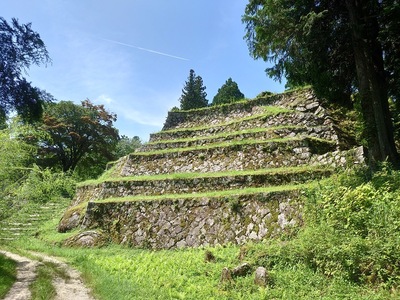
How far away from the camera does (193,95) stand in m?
56.8

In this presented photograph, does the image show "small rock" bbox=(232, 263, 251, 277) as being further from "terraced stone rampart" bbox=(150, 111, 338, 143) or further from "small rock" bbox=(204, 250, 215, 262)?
"terraced stone rampart" bbox=(150, 111, 338, 143)

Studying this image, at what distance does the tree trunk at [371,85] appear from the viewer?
1082 centimetres

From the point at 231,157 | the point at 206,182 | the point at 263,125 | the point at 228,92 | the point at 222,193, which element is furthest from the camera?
the point at 228,92

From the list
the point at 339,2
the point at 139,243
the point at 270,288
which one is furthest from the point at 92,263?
the point at 339,2

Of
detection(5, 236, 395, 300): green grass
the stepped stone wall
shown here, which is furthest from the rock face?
detection(5, 236, 395, 300): green grass

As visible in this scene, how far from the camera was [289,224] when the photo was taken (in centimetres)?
1115

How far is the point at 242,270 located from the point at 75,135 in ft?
114

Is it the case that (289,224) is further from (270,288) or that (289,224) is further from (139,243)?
(139,243)

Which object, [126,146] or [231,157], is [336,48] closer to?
[231,157]

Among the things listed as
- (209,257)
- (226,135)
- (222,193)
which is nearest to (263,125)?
(226,135)

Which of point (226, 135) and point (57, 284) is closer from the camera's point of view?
point (57, 284)

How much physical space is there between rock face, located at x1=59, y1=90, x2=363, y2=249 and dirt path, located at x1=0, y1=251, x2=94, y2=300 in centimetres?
351

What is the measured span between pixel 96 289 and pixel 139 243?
5206mm

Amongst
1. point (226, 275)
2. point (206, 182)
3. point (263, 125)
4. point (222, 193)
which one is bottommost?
point (226, 275)
